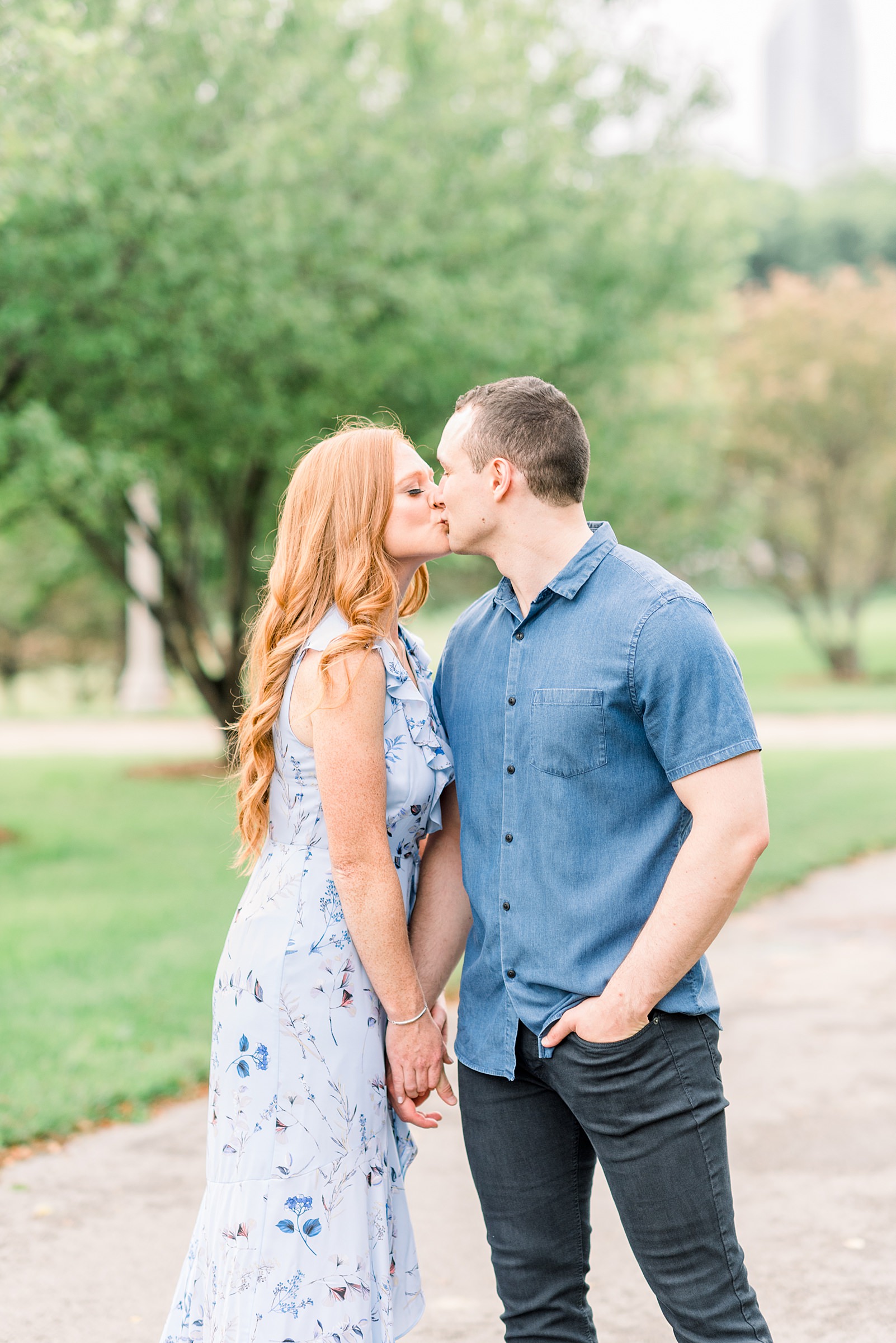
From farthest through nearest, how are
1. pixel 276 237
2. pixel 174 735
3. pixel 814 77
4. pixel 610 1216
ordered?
pixel 814 77 → pixel 174 735 → pixel 276 237 → pixel 610 1216

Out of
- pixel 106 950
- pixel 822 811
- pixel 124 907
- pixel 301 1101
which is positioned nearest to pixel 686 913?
pixel 301 1101

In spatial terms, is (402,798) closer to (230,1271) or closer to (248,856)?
(248,856)

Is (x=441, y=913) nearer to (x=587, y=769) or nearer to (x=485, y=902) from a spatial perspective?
(x=485, y=902)

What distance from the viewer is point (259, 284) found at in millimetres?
9352

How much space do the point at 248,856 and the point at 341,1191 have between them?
725 millimetres

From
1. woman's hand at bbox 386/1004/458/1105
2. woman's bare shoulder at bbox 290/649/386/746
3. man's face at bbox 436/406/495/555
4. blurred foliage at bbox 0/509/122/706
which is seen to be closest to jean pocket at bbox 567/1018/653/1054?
woman's hand at bbox 386/1004/458/1105

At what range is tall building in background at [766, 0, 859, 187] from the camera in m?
148

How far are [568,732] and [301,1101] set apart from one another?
885mm

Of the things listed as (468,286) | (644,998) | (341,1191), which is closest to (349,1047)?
(341,1191)

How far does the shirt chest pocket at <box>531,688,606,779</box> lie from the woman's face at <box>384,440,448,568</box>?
0.42 metres

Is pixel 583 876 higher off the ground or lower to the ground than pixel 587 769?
lower

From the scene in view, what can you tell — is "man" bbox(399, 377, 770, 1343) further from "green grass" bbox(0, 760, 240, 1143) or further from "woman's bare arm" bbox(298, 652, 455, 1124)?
"green grass" bbox(0, 760, 240, 1143)

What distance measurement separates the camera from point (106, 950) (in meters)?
7.34

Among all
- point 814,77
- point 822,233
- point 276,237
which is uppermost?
point 814,77
